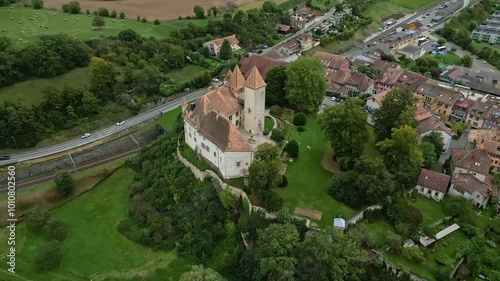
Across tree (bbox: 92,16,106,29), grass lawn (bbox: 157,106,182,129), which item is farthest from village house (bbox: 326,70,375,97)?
tree (bbox: 92,16,106,29)

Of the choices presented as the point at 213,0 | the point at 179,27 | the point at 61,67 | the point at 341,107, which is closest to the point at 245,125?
the point at 341,107

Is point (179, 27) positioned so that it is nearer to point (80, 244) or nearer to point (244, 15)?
point (244, 15)

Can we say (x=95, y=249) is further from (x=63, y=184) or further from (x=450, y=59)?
(x=450, y=59)

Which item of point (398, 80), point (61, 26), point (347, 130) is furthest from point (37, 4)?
point (347, 130)

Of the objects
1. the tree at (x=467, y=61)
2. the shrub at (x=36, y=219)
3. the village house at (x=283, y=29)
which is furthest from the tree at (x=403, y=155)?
the village house at (x=283, y=29)

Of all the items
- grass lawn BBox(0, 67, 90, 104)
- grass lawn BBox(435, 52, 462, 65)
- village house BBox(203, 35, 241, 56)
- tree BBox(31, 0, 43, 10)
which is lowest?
grass lawn BBox(435, 52, 462, 65)

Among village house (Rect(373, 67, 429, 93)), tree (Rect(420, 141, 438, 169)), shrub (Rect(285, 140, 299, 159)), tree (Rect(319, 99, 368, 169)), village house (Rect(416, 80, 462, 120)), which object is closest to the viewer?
tree (Rect(319, 99, 368, 169))

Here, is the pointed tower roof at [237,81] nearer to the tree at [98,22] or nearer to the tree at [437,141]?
the tree at [437,141]

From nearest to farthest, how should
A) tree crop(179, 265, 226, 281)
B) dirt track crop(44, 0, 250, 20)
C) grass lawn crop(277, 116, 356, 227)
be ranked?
tree crop(179, 265, 226, 281)
grass lawn crop(277, 116, 356, 227)
dirt track crop(44, 0, 250, 20)

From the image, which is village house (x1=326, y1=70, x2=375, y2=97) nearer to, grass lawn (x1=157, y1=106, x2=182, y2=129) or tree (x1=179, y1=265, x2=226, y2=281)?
grass lawn (x1=157, y1=106, x2=182, y2=129)
